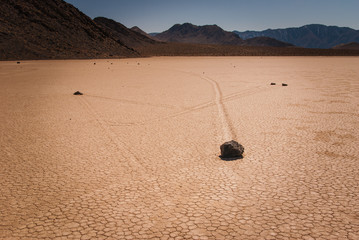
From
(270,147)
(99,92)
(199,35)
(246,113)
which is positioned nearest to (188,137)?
(270,147)

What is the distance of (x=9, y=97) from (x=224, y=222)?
762cm

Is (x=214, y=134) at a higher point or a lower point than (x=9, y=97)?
lower

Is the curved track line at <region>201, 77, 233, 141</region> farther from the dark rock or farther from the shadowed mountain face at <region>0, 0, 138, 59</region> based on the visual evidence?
the shadowed mountain face at <region>0, 0, 138, 59</region>

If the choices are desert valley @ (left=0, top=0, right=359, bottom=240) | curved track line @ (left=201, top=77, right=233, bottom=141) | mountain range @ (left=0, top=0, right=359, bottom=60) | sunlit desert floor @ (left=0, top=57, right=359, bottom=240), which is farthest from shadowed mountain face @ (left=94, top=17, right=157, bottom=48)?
sunlit desert floor @ (left=0, top=57, right=359, bottom=240)

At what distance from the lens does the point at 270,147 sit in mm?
3928

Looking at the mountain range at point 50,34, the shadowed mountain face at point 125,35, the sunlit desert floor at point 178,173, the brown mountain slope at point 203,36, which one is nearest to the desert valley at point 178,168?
the sunlit desert floor at point 178,173

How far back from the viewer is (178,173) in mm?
3150

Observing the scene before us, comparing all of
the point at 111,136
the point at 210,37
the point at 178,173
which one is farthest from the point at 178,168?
the point at 210,37

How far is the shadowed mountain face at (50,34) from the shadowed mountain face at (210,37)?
13544cm

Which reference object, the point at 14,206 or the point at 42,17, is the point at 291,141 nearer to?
the point at 14,206

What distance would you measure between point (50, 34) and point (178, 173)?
34.8m

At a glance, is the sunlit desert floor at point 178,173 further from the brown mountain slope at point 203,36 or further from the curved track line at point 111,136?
the brown mountain slope at point 203,36

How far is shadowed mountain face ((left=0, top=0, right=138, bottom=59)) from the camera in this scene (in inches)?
1086

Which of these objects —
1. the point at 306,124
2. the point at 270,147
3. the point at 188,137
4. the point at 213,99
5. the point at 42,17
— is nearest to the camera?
the point at 270,147
